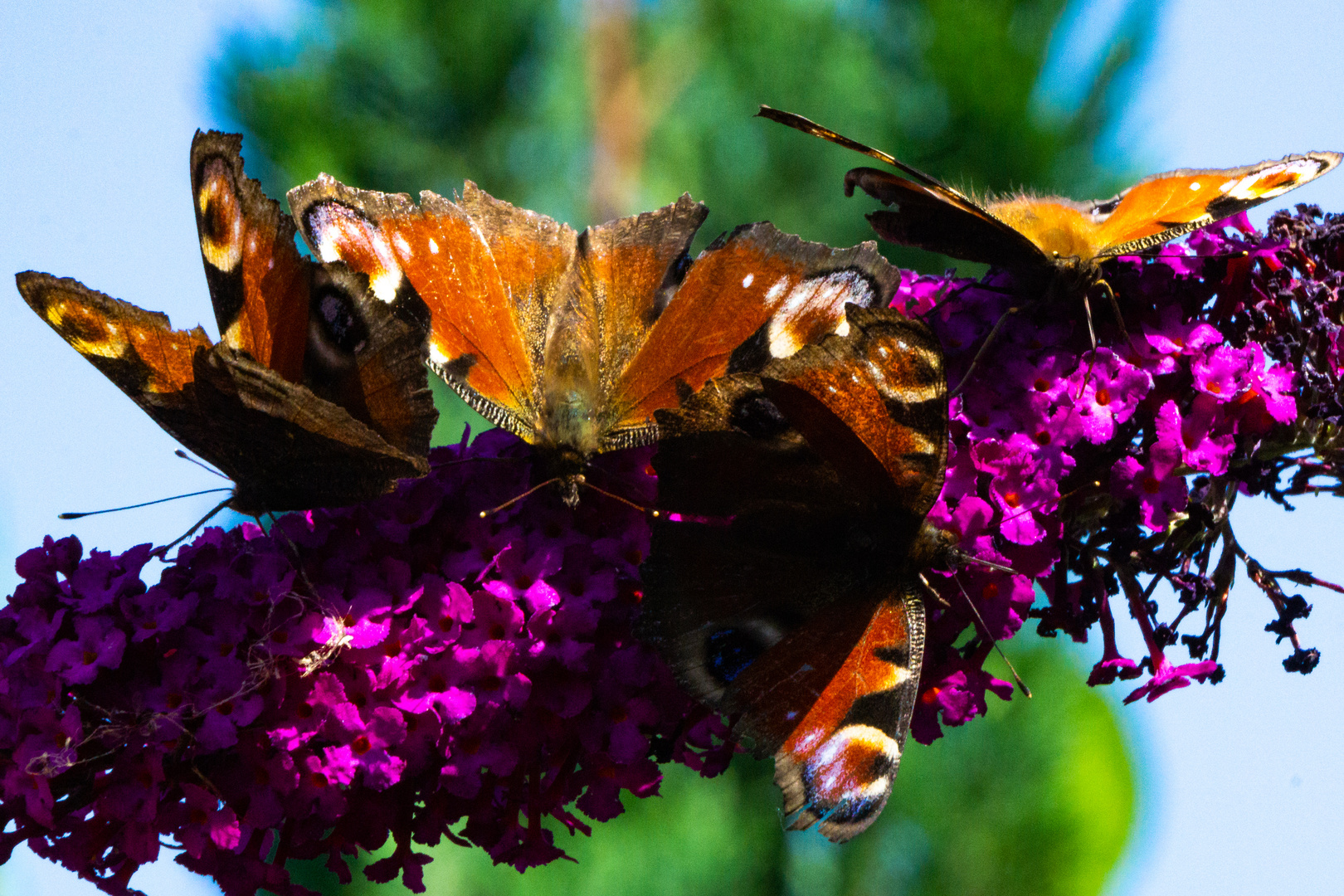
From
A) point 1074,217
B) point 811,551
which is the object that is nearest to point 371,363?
point 811,551

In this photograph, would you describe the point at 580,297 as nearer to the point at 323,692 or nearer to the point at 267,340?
the point at 267,340

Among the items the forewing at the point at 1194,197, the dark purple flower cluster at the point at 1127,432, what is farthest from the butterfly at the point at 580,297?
the forewing at the point at 1194,197

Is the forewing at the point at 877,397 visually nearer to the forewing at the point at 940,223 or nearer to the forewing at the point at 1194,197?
the forewing at the point at 940,223

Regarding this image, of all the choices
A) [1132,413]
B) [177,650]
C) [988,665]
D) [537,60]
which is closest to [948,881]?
[988,665]

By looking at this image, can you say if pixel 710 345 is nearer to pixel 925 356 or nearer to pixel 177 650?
pixel 925 356

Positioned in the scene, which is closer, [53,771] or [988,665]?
[53,771]

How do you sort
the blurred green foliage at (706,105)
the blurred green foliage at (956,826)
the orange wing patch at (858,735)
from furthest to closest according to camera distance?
the blurred green foliage at (706,105) < the blurred green foliage at (956,826) < the orange wing patch at (858,735)
